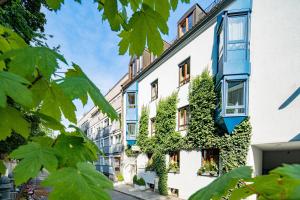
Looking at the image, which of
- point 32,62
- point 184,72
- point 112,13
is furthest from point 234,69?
point 32,62

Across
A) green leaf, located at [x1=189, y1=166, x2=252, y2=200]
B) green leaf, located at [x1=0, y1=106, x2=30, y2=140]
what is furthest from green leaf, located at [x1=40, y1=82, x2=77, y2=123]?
green leaf, located at [x1=189, y1=166, x2=252, y2=200]

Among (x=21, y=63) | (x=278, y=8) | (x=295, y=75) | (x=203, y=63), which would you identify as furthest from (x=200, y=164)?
(x=21, y=63)

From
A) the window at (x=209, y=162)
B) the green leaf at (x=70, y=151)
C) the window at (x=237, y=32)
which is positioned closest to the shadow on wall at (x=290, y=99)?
the window at (x=237, y=32)

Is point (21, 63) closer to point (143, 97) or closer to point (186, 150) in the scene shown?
point (186, 150)

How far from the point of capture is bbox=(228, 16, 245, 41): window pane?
13.7 metres

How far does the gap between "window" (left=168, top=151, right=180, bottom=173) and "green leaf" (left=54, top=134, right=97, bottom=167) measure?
59.5ft

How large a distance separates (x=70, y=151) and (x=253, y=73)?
13219mm

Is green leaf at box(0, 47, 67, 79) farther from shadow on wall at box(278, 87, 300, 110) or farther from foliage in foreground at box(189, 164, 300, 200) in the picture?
shadow on wall at box(278, 87, 300, 110)

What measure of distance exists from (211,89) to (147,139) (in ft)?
32.5

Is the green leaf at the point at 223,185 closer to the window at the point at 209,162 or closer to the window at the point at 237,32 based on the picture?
the window at the point at 237,32

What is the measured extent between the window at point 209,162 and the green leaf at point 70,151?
14.5 meters

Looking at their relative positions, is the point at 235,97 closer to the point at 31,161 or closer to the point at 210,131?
the point at 210,131

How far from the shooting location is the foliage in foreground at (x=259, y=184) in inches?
26.6

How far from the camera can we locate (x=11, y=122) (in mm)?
1244
